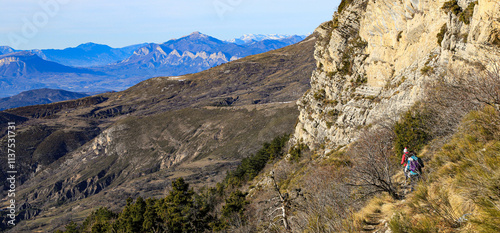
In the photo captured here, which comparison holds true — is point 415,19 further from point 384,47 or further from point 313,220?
point 313,220

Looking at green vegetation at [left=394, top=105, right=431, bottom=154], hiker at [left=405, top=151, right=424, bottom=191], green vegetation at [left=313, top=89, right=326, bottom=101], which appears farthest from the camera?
green vegetation at [left=313, top=89, right=326, bottom=101]

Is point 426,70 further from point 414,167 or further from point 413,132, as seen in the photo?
point 414,167

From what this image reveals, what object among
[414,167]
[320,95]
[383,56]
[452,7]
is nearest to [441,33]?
[452,7]

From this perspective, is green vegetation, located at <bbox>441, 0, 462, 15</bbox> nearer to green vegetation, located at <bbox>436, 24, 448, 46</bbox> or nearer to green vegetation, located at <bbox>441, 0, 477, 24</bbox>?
green vegetation, located at <bbox>441, 0, 477, 24</bbox>

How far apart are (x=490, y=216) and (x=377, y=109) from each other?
28.9 m

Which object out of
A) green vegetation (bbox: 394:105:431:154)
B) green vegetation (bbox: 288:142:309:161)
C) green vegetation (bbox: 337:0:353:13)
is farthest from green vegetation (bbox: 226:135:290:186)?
green vegetation (bbox: 394:105:431:154)

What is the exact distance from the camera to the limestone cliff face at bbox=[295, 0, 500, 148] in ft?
63.1

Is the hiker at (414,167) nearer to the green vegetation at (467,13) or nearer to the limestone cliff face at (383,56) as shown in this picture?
the limestone cliff face at (383,56)

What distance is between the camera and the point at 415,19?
2800 cm

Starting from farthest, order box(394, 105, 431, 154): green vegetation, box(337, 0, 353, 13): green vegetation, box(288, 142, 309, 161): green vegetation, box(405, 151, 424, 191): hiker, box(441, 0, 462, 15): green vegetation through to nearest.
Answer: box(288, 142, 309, 161): green vegetation
box(337, 0, 353, 13): green vegetation
box(441, 0, 462, 15): green vegetation
box(394, 105, 431, 154): green vegetation
box(405, 151, 424, 191): hiker

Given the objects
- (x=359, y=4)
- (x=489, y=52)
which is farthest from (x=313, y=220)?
(x=359, y=4)

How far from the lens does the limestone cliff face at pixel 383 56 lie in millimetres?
19245

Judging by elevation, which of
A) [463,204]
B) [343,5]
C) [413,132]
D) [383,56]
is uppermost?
[343,5]

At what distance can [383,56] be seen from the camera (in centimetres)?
3325
